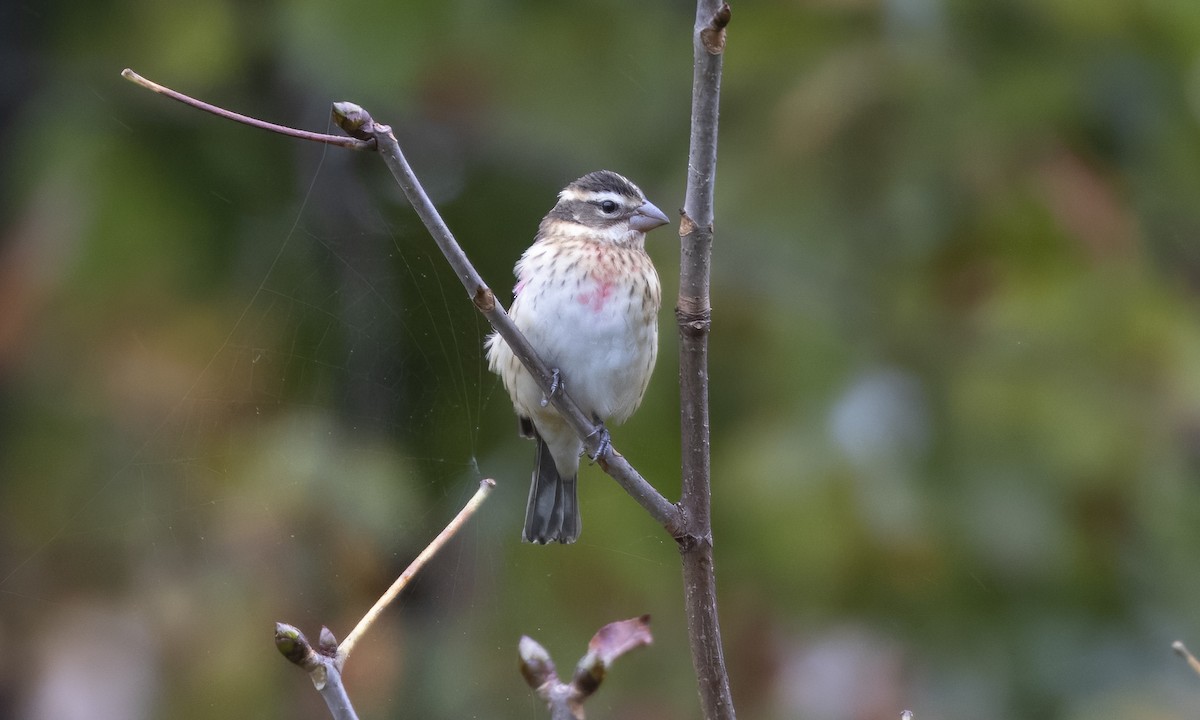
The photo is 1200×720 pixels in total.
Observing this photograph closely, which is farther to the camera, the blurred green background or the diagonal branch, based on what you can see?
the blurred green background

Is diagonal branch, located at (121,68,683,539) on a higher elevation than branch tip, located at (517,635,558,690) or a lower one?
higher

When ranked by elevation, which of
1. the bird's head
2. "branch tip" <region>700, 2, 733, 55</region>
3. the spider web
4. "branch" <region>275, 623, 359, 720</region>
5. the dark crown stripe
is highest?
"branch tip" <region>700, 2, 733, 55</region>

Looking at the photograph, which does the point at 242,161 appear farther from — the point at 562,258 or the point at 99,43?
the point at 562,258

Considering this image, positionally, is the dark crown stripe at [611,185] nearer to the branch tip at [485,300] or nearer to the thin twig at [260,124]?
the branch tip at [485,300]

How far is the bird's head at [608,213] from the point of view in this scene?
3.77 m

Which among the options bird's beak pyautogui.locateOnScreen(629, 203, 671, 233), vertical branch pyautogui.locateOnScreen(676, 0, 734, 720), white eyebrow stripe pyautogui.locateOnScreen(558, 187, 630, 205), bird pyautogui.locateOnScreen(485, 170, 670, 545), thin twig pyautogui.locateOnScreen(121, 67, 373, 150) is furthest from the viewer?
white eyebrow stripe pyautogui.locateOnScreen(558, 187, 630, 205)

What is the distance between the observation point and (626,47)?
5.04m

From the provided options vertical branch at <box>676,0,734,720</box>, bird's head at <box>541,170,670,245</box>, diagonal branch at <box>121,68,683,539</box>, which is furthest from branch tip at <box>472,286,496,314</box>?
bird's head at <box>541,170,670,245</box>

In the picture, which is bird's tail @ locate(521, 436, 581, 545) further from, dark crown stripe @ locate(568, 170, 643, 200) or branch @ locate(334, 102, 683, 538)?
branch @ locate(334, 102, 683, 538)

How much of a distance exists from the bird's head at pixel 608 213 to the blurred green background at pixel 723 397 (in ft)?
1.93

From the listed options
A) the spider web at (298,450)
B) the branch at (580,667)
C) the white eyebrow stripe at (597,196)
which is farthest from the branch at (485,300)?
the spider web at (298,450)

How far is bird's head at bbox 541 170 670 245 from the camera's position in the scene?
3.77 m

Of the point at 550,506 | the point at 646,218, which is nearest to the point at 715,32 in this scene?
the point at 646,218

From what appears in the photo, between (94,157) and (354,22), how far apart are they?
1.02m
